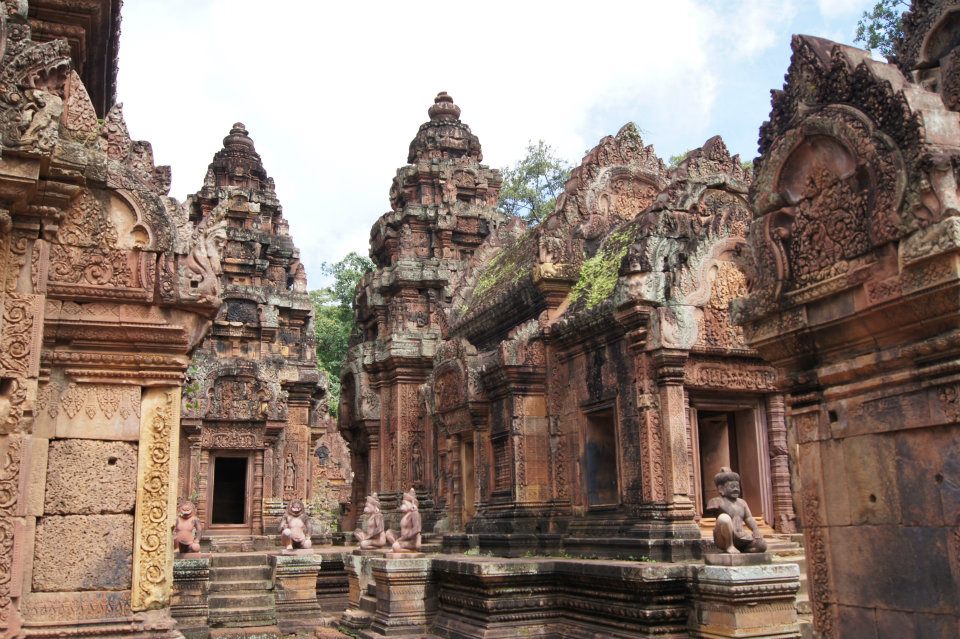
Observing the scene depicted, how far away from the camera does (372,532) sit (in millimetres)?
14688

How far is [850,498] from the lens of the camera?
4.53 metres

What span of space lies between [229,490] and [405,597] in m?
11.7

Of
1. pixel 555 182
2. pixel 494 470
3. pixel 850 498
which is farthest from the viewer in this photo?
pixel 555 182

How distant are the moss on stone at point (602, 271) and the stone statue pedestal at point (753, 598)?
407 cm

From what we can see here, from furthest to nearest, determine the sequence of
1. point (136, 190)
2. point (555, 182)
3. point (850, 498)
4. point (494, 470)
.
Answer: point (555, 182)
point (494, 470)
point (136, 190)
point (850, 498)

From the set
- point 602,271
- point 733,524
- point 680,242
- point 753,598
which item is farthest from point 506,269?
point 753,598

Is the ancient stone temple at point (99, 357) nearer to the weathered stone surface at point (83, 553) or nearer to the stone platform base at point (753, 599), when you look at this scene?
the weathered stone surface at point (83, 553)

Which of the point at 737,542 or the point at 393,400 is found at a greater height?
the point at 393,400

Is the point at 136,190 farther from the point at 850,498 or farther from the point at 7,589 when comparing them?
the point at 850,498

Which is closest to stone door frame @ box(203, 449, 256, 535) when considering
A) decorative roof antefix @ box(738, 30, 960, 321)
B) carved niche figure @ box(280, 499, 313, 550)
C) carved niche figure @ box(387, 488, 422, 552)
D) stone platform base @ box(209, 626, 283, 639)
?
carved niche figure @ box(280, 499, 313, 550)

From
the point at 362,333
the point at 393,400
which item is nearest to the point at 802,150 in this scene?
the point at 393,400

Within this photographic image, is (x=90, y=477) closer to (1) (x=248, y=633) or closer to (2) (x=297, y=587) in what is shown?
(1) (x=248, y=633)

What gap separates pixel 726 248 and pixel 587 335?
6.87 ft

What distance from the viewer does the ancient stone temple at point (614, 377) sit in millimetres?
10539
